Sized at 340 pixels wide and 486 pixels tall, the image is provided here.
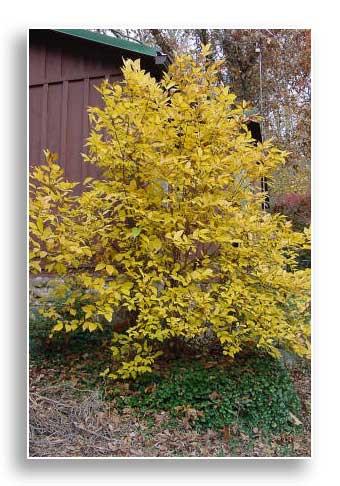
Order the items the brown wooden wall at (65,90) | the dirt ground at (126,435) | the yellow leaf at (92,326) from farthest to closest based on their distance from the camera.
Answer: the brown wooden wall at (65,90)
the yellow leaf at (92,326)
the dirt ground at (126,435)

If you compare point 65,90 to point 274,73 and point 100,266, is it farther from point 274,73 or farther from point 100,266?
point 274,73

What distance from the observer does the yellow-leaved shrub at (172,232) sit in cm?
250

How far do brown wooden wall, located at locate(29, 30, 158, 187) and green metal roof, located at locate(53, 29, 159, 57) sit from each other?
0.25 ft

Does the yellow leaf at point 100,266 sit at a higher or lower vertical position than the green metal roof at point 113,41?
lower

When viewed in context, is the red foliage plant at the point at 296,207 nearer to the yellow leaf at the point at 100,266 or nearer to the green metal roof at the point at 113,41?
the yellow leaf at the point at 100,266

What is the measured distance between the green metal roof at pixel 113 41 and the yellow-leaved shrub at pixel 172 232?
249mm

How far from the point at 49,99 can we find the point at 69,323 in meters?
1.42

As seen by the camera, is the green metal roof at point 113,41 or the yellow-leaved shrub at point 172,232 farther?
the green metal roof at point 113,41

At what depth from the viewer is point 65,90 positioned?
2959mm

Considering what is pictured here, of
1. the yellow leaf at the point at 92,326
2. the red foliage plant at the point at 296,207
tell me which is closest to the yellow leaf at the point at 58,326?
the yellow leaf at the point at 92,326

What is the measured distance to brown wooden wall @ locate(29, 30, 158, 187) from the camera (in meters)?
2.74

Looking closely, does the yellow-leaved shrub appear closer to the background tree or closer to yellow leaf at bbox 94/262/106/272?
yellow leaf at bbox 94/262/106/272

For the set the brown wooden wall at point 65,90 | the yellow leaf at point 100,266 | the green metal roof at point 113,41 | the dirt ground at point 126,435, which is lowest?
the dirt ground at point 126,435
